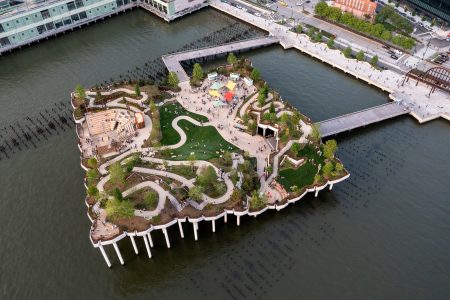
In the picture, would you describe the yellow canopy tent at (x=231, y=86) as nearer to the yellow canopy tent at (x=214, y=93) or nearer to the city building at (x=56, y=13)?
the yellow canopy tent at (x=214, y=93)

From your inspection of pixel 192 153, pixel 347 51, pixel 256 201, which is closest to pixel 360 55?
pixel 347 51

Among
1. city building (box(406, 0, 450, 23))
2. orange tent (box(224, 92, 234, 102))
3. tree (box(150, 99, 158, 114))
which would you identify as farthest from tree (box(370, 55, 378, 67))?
tree (box(150, 99, 158, 114))

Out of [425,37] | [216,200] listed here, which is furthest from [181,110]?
[425,37]

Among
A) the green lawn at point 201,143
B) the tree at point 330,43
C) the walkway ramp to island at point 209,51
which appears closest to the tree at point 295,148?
the green lawn at point 201,143

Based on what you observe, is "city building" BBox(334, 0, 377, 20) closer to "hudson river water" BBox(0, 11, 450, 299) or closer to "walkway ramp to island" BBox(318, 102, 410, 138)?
"walkway ramp to island" BBox(318, 102, 410, 138)

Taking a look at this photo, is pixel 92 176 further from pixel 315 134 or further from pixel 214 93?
pixel 315 134

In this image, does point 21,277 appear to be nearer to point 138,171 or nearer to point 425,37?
point 138,171
